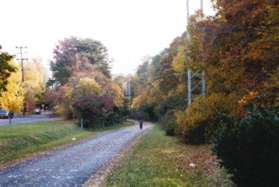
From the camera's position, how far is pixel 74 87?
6084cm

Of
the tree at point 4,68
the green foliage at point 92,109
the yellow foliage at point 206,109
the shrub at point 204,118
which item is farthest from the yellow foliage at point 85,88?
the tree at point 4,68

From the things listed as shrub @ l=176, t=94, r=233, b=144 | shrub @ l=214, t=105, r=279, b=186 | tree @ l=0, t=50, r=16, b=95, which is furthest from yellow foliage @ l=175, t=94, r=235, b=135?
shrub @ l=214, t=105, r=279, b=186

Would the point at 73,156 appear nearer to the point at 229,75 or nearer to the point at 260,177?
the point at 229,75

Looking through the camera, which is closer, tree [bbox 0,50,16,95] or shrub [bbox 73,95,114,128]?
tree [bbox 0,50,16,95]

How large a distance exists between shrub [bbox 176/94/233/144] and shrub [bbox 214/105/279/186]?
1244cm

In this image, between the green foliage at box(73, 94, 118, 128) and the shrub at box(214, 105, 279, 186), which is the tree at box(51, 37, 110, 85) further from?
the shrub at box(214, 105, 279, 186)

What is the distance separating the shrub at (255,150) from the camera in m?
9.87

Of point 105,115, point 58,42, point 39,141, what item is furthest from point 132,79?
point 39,141

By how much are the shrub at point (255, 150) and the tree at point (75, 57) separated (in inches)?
2574

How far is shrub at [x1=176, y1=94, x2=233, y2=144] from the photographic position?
2423 centimetres

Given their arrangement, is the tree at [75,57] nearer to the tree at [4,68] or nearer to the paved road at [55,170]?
the paved road at [55,170]

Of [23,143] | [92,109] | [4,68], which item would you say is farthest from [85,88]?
[4,68]

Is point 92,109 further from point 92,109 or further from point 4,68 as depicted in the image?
point 4,68

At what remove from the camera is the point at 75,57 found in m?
78.6
